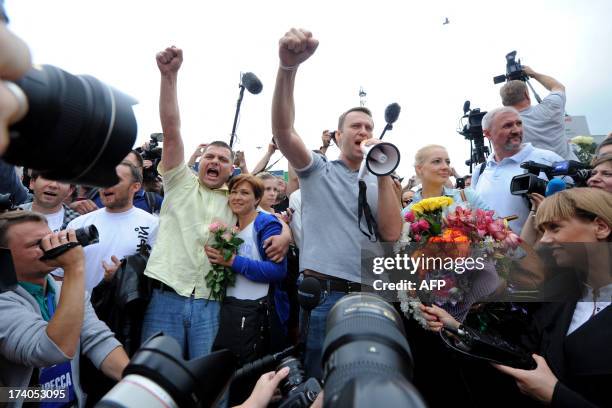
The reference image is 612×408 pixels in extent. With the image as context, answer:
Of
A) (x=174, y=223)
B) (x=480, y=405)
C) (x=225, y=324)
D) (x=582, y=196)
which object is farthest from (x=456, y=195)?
(x=174, y=223)

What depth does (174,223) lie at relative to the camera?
3.00 m

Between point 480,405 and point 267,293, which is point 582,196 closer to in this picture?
point 480,405

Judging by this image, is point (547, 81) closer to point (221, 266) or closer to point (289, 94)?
point (289, 94)

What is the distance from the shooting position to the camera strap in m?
2.44

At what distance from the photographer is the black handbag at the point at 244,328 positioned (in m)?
2.75

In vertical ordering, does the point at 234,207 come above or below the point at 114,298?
above

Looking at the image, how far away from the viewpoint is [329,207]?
2.58 m

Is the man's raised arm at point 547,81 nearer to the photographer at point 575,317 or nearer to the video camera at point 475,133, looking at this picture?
the video camera at point 475,133

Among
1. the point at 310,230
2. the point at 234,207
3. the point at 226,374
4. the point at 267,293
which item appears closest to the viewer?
the point at 226,374

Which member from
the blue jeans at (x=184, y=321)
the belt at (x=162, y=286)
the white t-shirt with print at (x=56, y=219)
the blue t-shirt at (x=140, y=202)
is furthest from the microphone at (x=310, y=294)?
the blue t-shirt at (x=140, y=202)

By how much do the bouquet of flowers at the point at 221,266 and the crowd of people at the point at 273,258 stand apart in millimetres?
30

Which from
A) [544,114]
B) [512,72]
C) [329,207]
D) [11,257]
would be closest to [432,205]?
[329,207]

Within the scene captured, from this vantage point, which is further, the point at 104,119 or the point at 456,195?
the point at 456,195

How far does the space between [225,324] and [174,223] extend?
0.84 m
